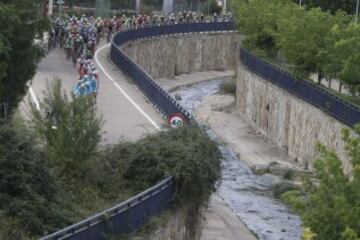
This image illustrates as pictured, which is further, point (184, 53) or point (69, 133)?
point (184, 53)

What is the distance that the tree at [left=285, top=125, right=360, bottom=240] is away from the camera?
48.6ft

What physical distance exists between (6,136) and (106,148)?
13.3 feet

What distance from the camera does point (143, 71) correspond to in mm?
41844

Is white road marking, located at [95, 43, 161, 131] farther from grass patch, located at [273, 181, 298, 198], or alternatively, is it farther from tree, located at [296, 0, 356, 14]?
tree, located at [296, 0, 356, 14]

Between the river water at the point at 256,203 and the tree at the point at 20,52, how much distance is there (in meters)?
5.47

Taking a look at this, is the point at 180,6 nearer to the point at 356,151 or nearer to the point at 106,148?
the point at 106,148

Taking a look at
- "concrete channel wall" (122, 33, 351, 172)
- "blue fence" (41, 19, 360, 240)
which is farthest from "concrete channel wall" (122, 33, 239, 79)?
"blue fence" (41, 19, 360, 240)

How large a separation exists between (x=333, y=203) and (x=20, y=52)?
15.3 metres

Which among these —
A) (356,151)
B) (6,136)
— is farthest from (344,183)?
(6,136)

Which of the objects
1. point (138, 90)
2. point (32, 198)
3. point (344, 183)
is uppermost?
point (344, 183)

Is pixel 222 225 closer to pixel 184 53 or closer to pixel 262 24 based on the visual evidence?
pixel 262 24

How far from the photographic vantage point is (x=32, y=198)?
1872cm

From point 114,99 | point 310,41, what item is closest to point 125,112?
point 114,99

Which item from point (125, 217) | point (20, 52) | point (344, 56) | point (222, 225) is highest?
point (20, 52)
